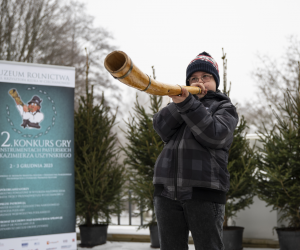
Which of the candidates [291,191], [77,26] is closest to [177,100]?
[291,191]

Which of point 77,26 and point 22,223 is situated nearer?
point 22,223

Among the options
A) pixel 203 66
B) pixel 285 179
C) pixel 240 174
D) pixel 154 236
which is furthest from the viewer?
pixel 154 236

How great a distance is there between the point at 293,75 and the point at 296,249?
374 inches

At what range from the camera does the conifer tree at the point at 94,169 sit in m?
5.13

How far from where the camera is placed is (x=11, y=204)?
14.1 feet

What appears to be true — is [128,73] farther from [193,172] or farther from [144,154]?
[144,154]

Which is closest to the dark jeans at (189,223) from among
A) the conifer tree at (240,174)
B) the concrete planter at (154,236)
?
the conifer tree at (240,174)

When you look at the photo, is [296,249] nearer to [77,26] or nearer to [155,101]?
[155,101]

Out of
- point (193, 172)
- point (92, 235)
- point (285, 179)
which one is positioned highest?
point (193, 172)

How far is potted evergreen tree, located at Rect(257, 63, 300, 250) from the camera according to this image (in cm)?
430

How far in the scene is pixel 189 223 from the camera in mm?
1649

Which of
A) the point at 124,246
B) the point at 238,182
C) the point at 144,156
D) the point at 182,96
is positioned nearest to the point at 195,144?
the point at 182,96

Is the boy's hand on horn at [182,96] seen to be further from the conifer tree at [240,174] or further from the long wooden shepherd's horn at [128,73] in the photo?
the conifer tree at [240,174]

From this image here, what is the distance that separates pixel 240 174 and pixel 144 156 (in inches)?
54.0
